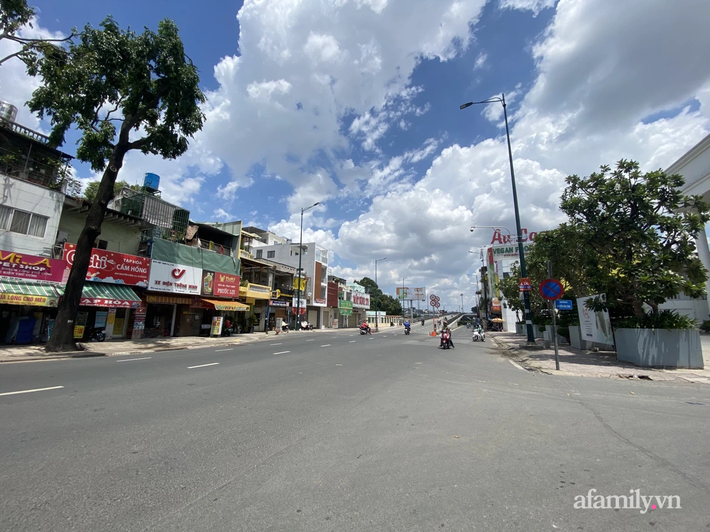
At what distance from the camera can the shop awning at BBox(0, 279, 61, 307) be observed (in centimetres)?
1496

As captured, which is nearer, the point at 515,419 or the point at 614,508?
the point at 614,508

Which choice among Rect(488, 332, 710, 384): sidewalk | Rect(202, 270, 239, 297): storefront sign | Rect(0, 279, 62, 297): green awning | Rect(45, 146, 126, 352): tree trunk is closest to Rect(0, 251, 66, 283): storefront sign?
Rect(0, 279, 62, 297): green awning

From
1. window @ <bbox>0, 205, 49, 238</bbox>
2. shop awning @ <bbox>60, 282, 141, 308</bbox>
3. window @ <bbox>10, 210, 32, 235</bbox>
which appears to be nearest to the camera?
window @ <bbox>0, 205, 49, 238</bbox>

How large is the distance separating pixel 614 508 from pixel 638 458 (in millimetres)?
1454

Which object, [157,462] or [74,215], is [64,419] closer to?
[157,462]

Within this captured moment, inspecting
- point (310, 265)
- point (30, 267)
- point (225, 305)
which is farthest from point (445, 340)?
point (310, 265)

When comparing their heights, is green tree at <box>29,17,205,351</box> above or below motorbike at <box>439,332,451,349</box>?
above

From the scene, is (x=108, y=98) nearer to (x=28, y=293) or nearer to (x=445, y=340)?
(x=28, y=293)

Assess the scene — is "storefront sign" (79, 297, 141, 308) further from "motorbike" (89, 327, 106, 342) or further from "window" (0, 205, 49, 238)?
"window" (0, 205, 49, 238)

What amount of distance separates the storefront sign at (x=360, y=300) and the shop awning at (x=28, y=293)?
55.8 meters

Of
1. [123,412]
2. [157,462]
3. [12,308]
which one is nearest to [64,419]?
[123,412]

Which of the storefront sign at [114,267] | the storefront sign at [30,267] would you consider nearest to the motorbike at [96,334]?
the storefront sign at [114,267]

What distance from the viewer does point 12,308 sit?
17.0 m

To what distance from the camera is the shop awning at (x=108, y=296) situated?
59.7ft
